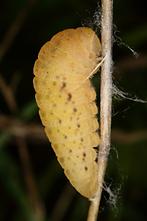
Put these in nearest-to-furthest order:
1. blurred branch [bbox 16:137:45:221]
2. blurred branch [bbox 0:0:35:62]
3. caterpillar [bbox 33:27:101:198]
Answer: caterpillar [bbox 33:27:101:198]
blurred branch [bbox 16:137:45:221]
blurred branch [bbox 0:0:35:62]

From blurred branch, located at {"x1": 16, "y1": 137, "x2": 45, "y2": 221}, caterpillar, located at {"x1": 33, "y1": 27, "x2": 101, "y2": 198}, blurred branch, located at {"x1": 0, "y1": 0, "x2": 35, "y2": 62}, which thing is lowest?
blurred branch, located at {"x1": 16, "y1": 137, "x2": 45, "y2": 221}

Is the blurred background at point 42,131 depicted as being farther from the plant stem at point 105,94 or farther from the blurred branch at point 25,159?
the plant stem at point 105,94

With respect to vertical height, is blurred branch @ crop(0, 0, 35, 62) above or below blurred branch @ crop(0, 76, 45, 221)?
above

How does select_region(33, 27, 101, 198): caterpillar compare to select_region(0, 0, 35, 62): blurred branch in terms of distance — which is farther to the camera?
select_region(0, 0, 35, 62): blurred branch

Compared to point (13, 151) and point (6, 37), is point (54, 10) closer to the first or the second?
point (6, 37)

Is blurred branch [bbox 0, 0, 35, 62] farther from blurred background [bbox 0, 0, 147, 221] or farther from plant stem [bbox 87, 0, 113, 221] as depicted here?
plant stem [bbox 87, 0, 113, 221]

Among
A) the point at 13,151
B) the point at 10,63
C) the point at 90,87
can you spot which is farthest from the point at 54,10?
the point at 90,87

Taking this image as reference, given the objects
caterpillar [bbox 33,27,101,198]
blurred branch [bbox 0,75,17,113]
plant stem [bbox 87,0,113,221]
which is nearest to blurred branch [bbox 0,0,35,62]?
blurred branch [bbox 0,75,17,113]

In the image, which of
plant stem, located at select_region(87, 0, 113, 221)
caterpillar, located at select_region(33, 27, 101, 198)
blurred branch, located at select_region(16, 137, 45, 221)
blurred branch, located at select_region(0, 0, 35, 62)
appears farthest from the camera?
blurred branch, located at select_region(0, 0, 35, 62)
